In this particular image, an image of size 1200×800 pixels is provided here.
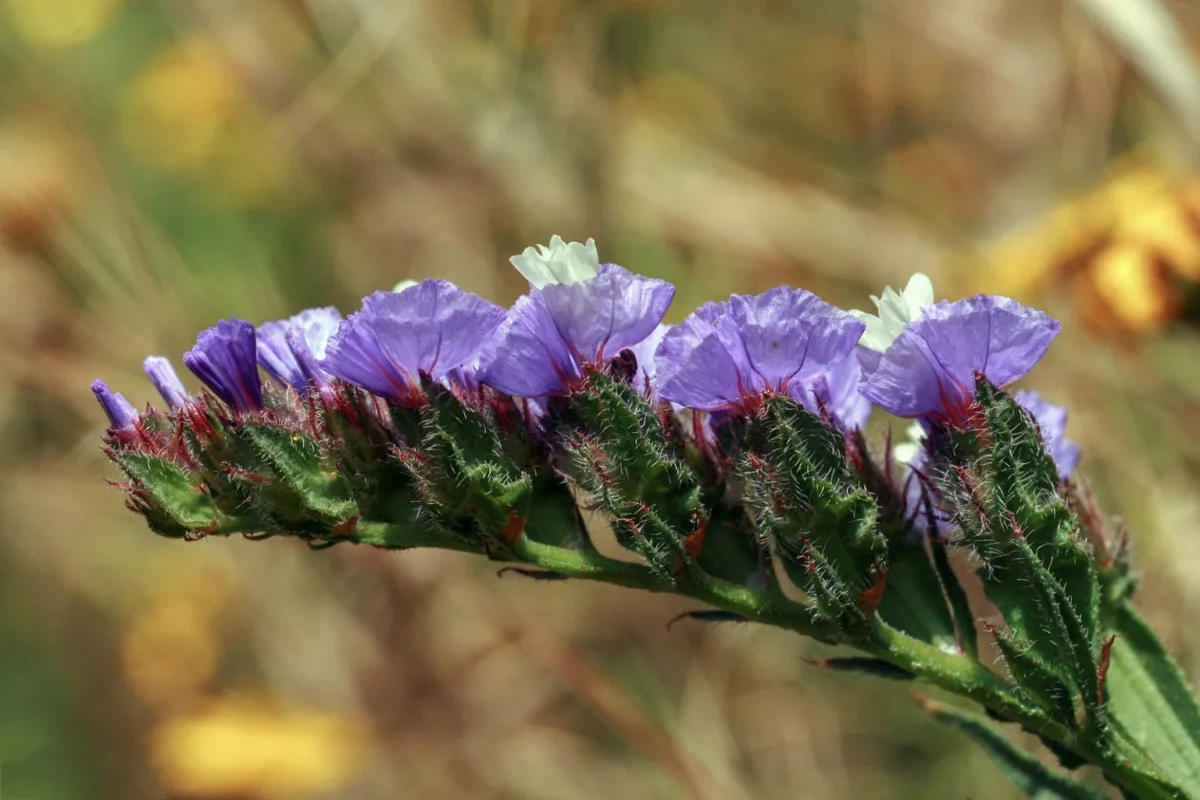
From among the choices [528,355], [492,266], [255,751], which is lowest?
[255,751]

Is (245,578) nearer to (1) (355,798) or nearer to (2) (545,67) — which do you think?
(1) (355,798)

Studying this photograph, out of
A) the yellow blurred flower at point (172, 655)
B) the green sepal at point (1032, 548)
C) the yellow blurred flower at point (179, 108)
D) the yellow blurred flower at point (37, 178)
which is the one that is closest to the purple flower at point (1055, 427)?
the green sepal at point (1032, 548)

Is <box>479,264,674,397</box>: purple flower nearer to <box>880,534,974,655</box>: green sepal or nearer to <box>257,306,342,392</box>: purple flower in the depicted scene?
<box>257,306,342,392</box>: purple flower

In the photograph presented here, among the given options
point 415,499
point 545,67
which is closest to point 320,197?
point 545,67

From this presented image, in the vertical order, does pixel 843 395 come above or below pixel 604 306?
below

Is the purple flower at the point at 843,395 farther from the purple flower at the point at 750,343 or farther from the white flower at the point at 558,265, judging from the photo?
the white flower at the point at 558,265

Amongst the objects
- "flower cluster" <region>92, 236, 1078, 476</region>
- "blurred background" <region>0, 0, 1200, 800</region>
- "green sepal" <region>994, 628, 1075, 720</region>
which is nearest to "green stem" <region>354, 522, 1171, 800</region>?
"green sepal" <region>994, 628, 1075, 720</region>

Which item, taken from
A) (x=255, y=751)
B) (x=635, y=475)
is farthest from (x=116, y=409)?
(x=255, y=751)

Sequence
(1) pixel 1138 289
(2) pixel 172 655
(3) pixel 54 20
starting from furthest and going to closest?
(3) pixel 54 20, (2) pixel 172 655, (1) pixel 1138 289

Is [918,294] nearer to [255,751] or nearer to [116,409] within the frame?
[116,409]
